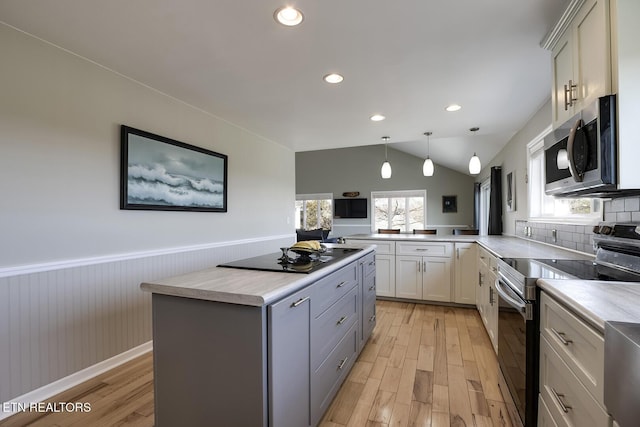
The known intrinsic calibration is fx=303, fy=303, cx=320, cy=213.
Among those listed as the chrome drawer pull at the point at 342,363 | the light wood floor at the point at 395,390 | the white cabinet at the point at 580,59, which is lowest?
the light wood floor at the point at 395,390

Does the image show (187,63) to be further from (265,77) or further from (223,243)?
(223,243)

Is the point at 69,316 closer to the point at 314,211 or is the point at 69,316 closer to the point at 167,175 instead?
the point at 167,175

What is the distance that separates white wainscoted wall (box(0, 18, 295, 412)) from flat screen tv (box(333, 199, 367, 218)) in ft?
23.0

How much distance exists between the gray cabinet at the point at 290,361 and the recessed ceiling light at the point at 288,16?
1455 millimetres

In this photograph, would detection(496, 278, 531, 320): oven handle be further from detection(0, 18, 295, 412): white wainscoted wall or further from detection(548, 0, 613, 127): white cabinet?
detection(0, 18, 295, 412): white wainscoted wall

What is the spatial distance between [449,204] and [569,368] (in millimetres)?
8160

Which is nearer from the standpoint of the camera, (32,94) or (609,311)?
(609,311)

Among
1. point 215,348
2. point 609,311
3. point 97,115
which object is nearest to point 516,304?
point 609,311

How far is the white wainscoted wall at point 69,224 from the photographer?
70.6 inches

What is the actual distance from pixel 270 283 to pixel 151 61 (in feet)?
6.18

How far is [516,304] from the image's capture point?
153cm

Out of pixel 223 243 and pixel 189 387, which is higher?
pixel 223 243

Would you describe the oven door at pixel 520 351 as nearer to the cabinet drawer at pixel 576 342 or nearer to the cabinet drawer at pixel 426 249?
the cabinet drawer at pixel 576 342

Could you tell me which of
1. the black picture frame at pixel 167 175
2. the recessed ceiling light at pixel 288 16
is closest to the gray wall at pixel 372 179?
the black picture frame at pixel 167 175
